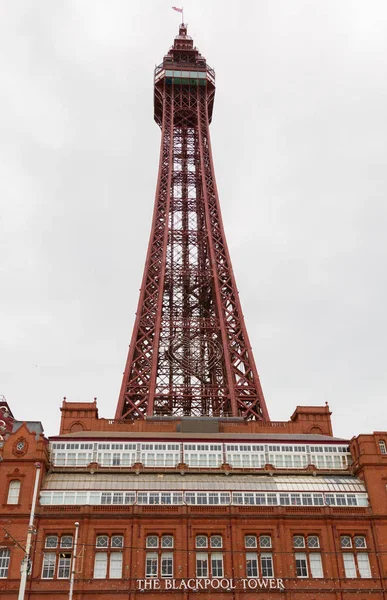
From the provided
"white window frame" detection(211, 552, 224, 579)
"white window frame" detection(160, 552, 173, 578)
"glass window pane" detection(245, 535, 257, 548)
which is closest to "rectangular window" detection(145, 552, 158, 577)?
"white window frame" detection(160, 552, 173, 578)

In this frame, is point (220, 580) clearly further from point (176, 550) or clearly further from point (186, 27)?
point (186, 27)

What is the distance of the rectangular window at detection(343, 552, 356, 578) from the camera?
134 ft

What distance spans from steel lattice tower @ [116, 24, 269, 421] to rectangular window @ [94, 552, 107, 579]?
16.7 meters

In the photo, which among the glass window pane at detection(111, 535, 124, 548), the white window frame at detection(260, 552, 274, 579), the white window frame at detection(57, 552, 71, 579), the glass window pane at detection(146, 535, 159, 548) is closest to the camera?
the white window frame at detection(57, 552, 71, 579)

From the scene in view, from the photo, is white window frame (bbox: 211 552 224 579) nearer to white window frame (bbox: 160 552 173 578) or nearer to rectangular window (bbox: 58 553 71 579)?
white window frame (bbox: 160 552 173 578)

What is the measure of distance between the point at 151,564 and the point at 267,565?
705 cm

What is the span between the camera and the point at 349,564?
135 feet

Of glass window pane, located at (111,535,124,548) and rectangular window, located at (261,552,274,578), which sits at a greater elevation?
glass window pane, located at (111,535,124,548)

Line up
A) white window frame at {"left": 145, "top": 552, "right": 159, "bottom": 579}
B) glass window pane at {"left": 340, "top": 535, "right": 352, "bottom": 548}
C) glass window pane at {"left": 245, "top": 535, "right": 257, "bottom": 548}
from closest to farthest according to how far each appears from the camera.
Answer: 1. white window frame at {"left": 145, "top": 552, "right": 159, "bottom": 579}
2. glass window pane at {"left": 245, "top": 535, "right": 257, "bottom": 548}
3. glass window pane at {"left": 340, "top": 535, "right": 352, "bottom": 548}

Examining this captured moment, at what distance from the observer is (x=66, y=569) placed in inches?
1561

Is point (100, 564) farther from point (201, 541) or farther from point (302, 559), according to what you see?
point (302, 559)

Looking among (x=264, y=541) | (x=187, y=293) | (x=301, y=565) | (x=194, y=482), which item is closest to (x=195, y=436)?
(x=194, y=482)

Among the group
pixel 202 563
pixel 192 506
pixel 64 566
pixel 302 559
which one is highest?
pixel 192 506

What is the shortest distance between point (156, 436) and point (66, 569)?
36.2 ft
